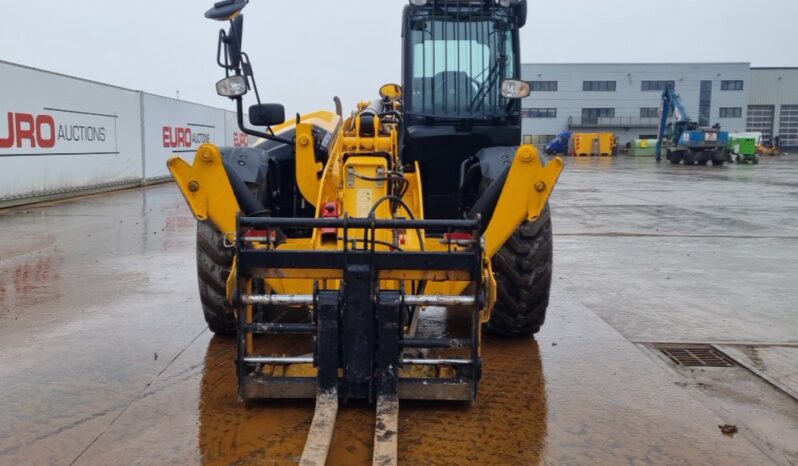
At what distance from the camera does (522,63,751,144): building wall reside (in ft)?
230

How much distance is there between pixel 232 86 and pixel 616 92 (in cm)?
7165

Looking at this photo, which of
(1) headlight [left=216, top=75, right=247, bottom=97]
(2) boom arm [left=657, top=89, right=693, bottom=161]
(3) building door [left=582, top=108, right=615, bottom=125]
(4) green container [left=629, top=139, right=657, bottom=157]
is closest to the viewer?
(1) headlight [left=216, top=75, right=247, bottom=97]

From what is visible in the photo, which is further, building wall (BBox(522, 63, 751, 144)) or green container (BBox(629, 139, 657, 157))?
building wall (BBox(522, 63, 751, 144))

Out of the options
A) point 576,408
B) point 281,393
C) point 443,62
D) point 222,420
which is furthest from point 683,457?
point 443,62

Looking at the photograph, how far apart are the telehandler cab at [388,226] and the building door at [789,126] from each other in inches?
2997

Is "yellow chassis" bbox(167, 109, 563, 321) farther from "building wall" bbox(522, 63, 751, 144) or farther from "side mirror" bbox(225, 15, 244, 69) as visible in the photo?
"building wall" bbox(522, 63, 751, 144)

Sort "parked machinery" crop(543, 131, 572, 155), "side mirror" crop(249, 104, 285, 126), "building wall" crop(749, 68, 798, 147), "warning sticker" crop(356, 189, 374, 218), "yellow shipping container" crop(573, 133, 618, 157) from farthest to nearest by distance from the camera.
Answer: "building wall" crop(749, 68, 798, 147)
"parked machinery" crop(543, 131, 572, 155)
"yellow shipping container" crop(573, 133, 618, 157)
"side mirror" crop(249, 104, 285, 126)
"warning sticker" crop(356, 189, 374, 218)

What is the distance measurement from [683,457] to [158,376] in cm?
316

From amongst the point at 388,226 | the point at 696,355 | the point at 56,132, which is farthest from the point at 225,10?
the point at 56,132

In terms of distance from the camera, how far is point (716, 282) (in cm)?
786

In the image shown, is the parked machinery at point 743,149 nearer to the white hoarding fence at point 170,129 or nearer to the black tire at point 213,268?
the white hoarding fence at point 170,129

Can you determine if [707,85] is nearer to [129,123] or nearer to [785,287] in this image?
[129,123]

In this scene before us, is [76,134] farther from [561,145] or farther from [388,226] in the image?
[561,145]

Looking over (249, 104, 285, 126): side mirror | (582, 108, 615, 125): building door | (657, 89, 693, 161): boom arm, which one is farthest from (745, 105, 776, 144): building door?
(249, 104, 285, 126): side mirror
